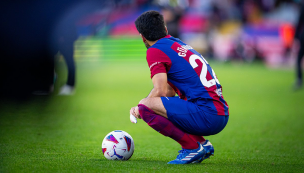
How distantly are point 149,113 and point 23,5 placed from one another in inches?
143

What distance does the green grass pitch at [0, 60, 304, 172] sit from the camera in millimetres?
3859

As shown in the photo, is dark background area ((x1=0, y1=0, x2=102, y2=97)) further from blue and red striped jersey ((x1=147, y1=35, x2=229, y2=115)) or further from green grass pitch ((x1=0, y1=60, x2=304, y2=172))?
blue and red striped jersey ((x1=147, y1=35, x2=229, y2=115))

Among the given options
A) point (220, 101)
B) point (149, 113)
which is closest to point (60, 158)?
point (149, 113)

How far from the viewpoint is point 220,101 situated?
3.93m

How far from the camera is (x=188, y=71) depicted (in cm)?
384

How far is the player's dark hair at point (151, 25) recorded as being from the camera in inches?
154

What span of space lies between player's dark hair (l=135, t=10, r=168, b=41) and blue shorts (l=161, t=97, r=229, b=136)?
632mm

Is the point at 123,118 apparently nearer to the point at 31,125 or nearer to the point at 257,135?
the point at 31,125

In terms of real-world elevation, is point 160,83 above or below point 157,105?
above

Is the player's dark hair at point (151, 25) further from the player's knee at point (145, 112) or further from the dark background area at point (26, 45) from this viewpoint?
the dark background area at point (26, 45)

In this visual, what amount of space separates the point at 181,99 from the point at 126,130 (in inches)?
94.9

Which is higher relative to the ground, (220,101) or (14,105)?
(220,101)

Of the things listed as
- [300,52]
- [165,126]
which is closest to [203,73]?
[165,126]

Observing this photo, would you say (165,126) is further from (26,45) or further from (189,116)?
(26,45)
